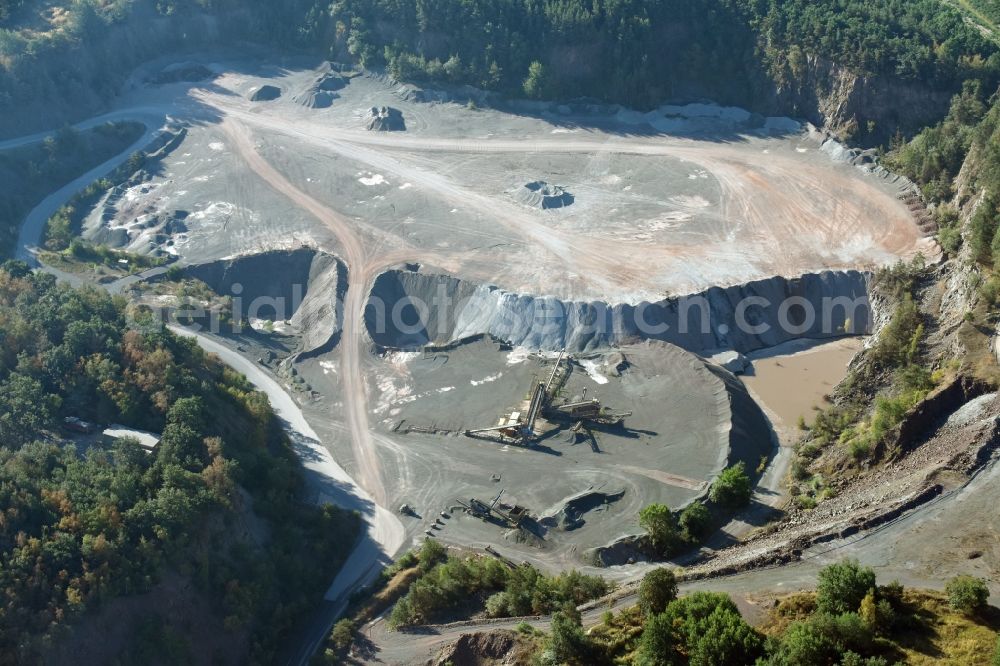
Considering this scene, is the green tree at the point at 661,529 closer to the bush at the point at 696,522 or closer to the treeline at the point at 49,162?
the bush at the point at 696,522

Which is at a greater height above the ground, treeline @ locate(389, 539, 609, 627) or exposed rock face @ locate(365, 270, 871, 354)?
exposed rock face @ locate(365, 270, 871, 354)

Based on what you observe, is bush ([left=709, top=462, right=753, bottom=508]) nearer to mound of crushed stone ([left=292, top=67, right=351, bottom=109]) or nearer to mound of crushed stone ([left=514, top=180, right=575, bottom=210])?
mound of crushed stone ([left=514, top=180, right=575, bottom=210])

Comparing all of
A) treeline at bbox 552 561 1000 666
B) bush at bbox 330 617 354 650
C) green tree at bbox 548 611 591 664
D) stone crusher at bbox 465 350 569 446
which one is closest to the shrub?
bush at bbox 330 617 354 650

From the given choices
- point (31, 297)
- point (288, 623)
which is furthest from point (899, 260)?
point (31, 297)

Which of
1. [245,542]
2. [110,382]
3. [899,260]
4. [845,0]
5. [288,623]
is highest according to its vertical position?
[845,0]

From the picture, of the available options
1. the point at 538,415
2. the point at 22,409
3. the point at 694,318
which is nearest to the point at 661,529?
the point at 538,415

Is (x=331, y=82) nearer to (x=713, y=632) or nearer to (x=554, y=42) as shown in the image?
(x=554, y=42)

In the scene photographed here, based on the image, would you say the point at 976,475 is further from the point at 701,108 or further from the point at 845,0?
the point at 845,0
